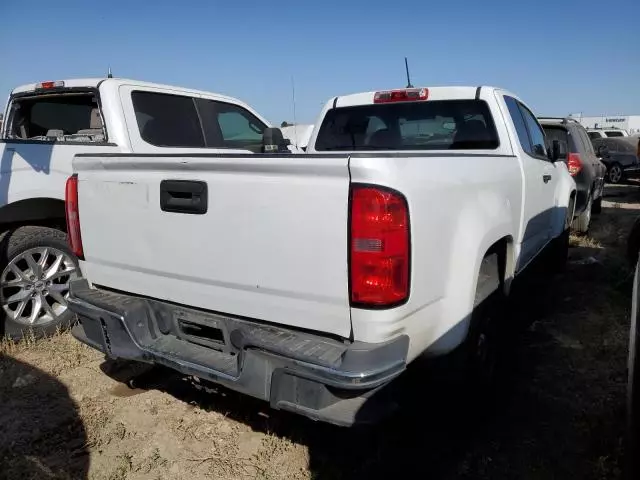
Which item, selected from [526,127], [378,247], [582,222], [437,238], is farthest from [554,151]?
[582,222]

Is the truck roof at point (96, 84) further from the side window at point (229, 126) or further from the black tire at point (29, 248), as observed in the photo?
the black tire at point (29, 248)

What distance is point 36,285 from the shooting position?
4.17m

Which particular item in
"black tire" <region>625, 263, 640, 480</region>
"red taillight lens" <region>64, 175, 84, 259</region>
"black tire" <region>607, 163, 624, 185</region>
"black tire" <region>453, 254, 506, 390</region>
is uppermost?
"red taillight lens" <region>64, 175, 84, 259</region>

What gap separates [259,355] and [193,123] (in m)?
3.40

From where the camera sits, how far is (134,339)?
2543mm

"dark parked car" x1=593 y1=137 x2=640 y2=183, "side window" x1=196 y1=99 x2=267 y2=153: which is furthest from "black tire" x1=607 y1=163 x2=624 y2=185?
"side window" x1=196 y1=99 x2=267 y2=153

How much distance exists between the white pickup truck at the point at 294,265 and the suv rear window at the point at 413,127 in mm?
713

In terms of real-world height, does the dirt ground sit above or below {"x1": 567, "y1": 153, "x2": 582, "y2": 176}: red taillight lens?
below

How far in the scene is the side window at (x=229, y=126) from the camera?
5051 mm

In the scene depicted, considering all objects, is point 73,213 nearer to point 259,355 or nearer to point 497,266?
point 259,355

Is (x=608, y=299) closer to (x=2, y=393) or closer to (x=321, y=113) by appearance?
(x=321, y=113)

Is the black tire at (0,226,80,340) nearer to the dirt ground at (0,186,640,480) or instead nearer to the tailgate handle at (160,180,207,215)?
the dirt ground at (0,186,640,480)

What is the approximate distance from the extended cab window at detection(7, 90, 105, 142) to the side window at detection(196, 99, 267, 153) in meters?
1.02

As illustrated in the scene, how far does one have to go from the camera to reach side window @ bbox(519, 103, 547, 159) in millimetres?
4414
